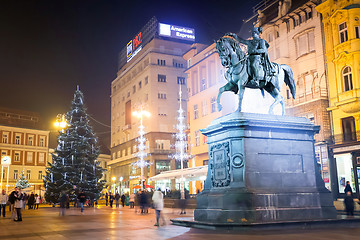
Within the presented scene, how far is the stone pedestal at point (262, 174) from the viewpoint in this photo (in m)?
11.8

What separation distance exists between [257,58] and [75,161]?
30.7 metres

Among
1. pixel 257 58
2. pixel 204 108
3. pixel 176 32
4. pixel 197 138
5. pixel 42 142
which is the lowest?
pixel 257 58

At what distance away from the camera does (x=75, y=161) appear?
40719 millimetres

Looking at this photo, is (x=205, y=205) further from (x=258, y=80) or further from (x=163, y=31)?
(x=163, y=31)

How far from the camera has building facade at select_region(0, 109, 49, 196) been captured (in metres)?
77.1

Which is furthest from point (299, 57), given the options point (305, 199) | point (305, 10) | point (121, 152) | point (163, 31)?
point (121, 152)

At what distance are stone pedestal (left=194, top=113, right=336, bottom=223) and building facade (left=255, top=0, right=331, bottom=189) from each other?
21099 millimetres

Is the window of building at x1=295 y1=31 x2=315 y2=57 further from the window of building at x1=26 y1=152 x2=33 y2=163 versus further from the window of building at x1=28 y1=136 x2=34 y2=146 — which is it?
the window of building at x1=28 y1=136 x2=34 y2=146

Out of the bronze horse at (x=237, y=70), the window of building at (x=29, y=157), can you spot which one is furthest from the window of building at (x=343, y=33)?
the window of building at (x=29, y=157)

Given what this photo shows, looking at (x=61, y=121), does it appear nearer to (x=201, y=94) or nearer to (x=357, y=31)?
(x=201, y=94)

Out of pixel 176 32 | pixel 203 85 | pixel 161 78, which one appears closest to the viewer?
pixel 203 85

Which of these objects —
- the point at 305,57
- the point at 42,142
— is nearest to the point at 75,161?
the point at 305,57

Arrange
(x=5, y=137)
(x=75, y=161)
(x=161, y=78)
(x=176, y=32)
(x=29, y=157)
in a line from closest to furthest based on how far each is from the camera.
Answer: (x=75, y=161) → (x=161, y=78) → (x=176, y=32) → (x=5, y=137) → (x=29, y=157)

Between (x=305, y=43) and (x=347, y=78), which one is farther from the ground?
(x=305, y=43)
